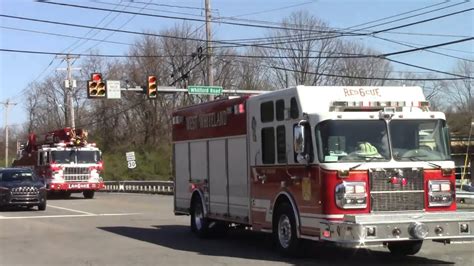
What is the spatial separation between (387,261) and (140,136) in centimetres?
5751

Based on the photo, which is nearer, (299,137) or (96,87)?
(299,137)

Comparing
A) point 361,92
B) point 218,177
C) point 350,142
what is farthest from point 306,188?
point 218,177

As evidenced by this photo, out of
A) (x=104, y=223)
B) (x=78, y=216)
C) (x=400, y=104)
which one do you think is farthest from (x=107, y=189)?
Result: (x=400, y=104)

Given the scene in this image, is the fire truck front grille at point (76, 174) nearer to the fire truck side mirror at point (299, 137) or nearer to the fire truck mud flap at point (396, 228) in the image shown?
the fire truck side mirror at point (299, 137)

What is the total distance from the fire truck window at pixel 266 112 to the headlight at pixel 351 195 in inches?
88.0

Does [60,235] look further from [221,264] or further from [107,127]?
[107,127]

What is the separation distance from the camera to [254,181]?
11625mm

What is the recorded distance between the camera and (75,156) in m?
33.9

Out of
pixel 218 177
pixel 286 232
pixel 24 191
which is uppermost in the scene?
pixel 218 177

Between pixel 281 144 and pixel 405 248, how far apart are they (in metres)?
2.77

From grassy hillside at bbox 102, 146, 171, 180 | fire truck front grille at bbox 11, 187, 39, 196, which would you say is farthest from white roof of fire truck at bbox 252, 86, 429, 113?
grassy hillside at bbox 102, 146, 171, 180

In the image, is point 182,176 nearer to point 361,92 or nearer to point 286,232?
point 286,232

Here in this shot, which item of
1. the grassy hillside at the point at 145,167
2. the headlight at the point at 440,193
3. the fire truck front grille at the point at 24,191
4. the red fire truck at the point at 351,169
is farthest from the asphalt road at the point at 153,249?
the grassy hillside at the point at 145,167

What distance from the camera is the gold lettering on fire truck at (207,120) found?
12913 millimetres
